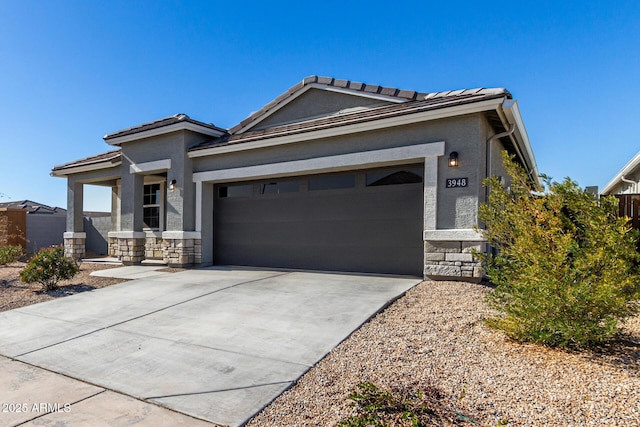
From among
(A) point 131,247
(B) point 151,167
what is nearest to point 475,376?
(B) point 151,167

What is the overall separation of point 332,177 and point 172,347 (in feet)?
18.9

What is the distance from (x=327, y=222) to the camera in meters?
8.92

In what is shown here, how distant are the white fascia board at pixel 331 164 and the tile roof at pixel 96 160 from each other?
4.42 metres

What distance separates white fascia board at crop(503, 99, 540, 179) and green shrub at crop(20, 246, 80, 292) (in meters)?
9.88

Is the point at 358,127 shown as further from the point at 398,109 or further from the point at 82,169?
the point at 82,169

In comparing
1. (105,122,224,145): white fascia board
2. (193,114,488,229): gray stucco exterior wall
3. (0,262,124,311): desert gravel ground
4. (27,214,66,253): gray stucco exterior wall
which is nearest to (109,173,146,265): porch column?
(105,122,224,145): white fascia board

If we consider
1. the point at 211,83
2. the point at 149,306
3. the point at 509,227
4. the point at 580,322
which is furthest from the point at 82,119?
the point at 580,322

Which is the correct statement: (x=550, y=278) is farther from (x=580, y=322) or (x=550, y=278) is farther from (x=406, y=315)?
(x=406, y=315)

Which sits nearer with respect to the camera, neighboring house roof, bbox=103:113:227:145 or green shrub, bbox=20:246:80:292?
green shrub, bbox=20:246:80:292

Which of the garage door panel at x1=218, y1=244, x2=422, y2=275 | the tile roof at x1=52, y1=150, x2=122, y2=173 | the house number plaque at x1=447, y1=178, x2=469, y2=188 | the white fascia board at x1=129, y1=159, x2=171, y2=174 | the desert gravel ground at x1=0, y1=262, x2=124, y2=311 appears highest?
the tile roof at x1=52, y1=150, x2=122, y2=173

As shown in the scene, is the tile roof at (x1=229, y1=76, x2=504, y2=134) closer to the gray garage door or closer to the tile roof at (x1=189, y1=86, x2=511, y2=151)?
the tile roof at (x1=189, y1=86, x2=511, y2=151)

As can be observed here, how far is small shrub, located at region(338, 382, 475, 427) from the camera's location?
7.66ft

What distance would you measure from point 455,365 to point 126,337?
13.3 feet

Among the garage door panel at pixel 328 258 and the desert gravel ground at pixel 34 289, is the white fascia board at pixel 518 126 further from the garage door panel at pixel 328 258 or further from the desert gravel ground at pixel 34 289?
the desert gravel ground at pixel 34 289
